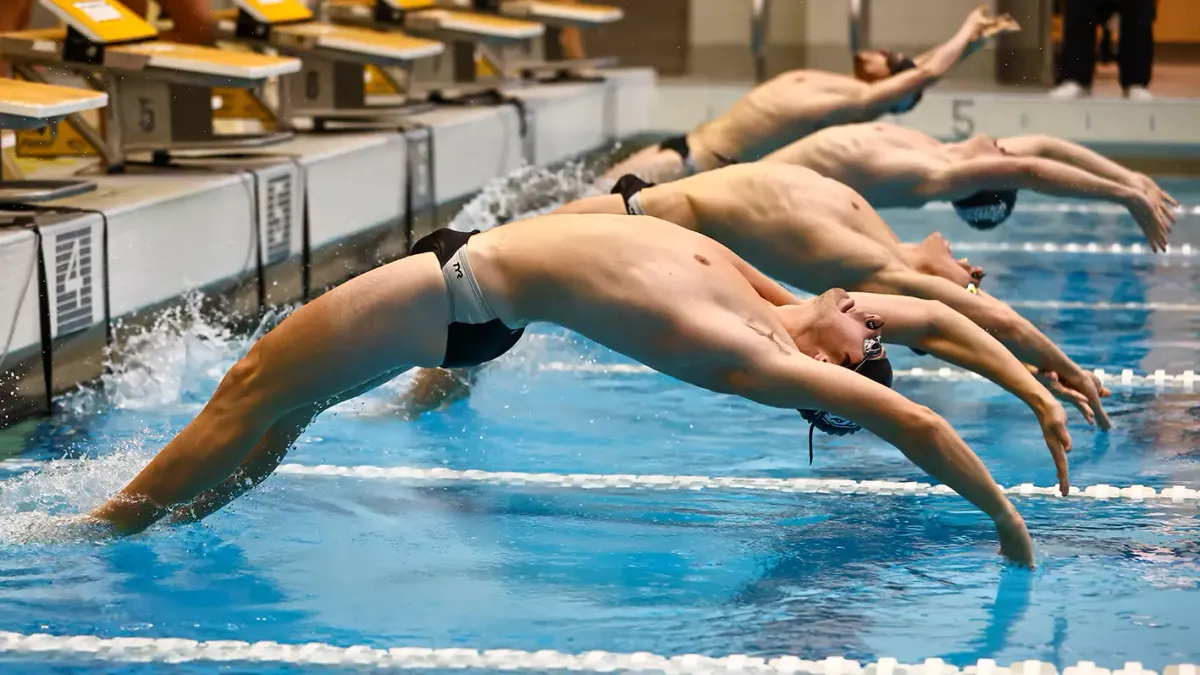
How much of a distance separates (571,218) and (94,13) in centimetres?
304

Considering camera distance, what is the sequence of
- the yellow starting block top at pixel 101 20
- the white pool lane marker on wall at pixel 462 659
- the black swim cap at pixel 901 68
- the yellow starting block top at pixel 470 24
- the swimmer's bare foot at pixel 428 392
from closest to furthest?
the white pool lane marker on wall at pixel 462 659 → the swimmer's bare foot at pixel 428 392 → the yellow starting block top at pixel 101 20 → the black swim cap at pixel 901 68 → the yellow starting block top at pixel 470 24

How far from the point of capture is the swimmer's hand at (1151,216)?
15.7 ft

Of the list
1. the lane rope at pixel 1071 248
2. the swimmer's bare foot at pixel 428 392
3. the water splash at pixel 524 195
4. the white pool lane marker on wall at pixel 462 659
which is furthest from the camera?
the water splash at pixel 524 195

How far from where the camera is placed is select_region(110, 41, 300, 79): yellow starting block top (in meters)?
5.35

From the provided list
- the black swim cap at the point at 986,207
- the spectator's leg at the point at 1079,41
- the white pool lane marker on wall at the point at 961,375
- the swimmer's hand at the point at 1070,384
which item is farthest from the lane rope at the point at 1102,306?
the spectator's leg at the point at 1079,41

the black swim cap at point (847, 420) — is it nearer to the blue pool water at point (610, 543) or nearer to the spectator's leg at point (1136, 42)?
the blue pool water at point (610, 543)

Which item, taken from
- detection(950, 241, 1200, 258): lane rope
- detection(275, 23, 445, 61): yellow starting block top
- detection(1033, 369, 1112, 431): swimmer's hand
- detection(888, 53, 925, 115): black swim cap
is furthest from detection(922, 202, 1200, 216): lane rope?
detection(1033, 369, 1112, 431): swimmer's hand

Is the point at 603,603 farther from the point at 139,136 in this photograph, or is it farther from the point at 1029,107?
the point at 1029,107

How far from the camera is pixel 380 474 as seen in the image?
3859mm

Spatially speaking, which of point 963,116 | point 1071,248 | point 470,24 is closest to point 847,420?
point 1071,248

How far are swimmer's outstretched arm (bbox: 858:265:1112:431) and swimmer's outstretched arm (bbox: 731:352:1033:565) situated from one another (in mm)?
952

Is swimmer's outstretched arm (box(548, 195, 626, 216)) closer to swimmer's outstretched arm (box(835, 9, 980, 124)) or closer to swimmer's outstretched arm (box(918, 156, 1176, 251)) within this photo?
swimmer's outstretched arm (box(918, 156, 1176, 251))

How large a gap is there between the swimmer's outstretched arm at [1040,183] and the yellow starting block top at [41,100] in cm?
238

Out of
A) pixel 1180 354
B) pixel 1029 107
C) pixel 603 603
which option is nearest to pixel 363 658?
pixel 603 603
